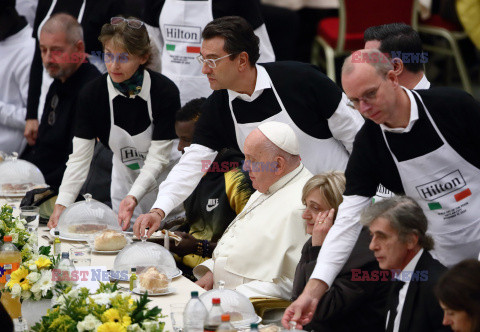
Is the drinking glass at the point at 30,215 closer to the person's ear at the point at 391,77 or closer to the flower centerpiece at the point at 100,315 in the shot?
the flower centerpiece at the point at 100,315

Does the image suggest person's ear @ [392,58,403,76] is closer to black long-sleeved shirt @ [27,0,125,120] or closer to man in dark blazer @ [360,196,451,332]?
man in dark blazer @ [360,196,451,332]

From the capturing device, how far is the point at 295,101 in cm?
440

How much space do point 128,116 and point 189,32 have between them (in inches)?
45.5

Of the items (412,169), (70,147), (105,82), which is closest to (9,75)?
(70,147)

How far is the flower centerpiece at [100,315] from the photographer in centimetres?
301

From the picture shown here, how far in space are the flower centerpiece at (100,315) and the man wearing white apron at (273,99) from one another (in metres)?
Answer: 1.21

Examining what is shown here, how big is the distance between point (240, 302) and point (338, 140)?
1.39 m

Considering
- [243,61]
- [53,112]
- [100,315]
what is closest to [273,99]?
[243,61]

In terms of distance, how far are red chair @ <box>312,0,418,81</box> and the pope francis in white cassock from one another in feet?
10.2

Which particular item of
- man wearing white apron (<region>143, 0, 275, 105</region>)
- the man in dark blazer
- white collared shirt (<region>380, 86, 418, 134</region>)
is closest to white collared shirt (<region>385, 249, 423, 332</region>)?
the man in dark blazer

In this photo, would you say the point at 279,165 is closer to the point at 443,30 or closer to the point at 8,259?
the point at 8,259

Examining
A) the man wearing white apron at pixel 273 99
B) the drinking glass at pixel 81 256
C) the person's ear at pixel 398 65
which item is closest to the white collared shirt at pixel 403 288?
the person's ear at pixel 398 65

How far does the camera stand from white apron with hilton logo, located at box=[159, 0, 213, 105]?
5.97 m

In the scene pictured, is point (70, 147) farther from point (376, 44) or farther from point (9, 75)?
point (376, 44)
